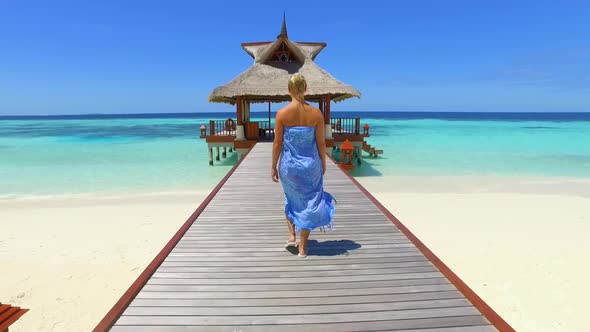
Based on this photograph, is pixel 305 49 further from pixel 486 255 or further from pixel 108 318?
pixel 108 318

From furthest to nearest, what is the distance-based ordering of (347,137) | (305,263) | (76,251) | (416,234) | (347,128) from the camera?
(347,128)
(347,137)
(416,234)
(76,251)
(305,263)

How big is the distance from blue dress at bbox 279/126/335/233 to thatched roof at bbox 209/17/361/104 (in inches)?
406

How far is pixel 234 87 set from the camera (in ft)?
47.5

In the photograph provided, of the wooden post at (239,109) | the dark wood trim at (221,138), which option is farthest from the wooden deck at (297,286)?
the dark wood trim at (221,138)

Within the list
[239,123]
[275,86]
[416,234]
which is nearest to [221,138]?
[239,123]

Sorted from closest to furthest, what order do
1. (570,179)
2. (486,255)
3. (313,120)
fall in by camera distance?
(313,120) → (486,255) → (570,179)

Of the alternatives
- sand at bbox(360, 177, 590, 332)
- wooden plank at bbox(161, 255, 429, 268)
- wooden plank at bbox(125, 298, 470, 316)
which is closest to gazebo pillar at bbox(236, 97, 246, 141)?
sand at bbox(360, 177, 590, 332)

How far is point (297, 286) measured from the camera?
3.02 metres

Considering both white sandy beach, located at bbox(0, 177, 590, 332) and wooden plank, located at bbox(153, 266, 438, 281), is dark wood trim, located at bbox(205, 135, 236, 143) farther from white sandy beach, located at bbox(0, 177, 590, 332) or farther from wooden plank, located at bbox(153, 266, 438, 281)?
wooden plank, located at bbox(153, 266, 438, 281)

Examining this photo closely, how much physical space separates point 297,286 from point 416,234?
19.1ft

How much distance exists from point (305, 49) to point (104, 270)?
14.7m

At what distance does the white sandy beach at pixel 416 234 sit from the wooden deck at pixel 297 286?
228cm

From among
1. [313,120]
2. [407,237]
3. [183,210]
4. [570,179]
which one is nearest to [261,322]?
[313,120]

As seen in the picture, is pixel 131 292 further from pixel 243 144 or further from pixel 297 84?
pixel 243 144
